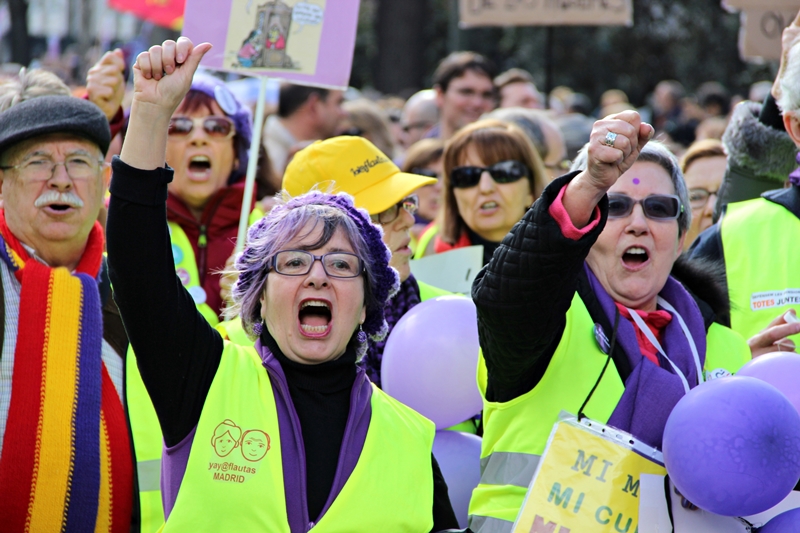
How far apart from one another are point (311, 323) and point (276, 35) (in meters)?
1.75

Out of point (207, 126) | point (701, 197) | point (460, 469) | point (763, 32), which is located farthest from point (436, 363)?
point (763, 32)

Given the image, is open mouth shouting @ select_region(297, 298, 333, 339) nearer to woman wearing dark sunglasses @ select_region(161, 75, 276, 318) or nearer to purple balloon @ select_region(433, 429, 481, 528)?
purple balloon @ select_region(433, 429, 481, 528)

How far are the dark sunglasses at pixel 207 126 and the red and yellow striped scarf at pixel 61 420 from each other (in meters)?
1.30

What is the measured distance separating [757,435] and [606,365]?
16.4 inches

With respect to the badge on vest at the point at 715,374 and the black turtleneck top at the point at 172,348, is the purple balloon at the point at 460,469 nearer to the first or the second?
the black turtleneck top at the point at 172,348

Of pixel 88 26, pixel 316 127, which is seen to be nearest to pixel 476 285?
pixel 316 127

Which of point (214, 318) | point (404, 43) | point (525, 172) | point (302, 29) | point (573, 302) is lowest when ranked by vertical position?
→ point (214, 318)

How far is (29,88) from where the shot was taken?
382cm

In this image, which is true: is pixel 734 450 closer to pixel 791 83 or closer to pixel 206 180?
pixel 791 83

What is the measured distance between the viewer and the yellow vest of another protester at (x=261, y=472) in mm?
2518

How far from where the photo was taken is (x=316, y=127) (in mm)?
7477

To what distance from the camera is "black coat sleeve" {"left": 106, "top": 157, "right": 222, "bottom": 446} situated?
2445 millimetres

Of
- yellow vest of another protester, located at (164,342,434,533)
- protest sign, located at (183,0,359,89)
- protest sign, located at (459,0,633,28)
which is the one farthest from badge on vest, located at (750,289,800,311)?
protest sign, located at (459,0,633,28)

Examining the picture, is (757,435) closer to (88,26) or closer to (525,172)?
(525,172)
